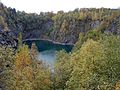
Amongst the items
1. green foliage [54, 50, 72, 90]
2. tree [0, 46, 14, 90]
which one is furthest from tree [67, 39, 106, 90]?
tree [0, 46, 14, 90]

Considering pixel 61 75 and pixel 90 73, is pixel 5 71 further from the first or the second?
pixel 61 75

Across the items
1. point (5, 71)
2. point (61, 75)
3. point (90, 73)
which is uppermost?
point (5, 71)

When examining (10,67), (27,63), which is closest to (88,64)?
(10,67)

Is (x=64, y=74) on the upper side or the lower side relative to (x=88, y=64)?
lower

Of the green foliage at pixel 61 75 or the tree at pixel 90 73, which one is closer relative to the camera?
the tree at pixel 90 73

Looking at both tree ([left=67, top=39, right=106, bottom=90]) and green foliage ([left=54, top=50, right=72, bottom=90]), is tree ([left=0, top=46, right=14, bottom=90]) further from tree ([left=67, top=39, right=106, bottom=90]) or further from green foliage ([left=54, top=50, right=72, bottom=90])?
green foliage ([left=54, top=50, right=72, bottom=90])

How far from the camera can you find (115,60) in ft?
157

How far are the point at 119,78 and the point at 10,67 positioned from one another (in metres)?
17.9

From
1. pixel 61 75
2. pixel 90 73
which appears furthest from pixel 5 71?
pixel 61 75

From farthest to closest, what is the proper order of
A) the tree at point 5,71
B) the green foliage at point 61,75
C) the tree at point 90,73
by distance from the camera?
1. the green foliage at point 61,75
2. the tree at point 90,73
3. the tree at point 5,71

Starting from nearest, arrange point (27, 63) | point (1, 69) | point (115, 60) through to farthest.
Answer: point (1, 69)
point (115, 60)
point (27, 63)

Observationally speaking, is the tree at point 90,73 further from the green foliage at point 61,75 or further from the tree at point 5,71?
the tree at point 5,71

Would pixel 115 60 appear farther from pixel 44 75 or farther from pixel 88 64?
pixel 44 75

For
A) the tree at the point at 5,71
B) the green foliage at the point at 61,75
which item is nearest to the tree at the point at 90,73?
the green foliage at the point at 61,75
